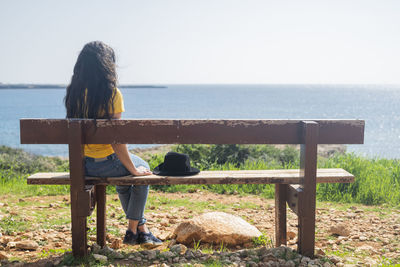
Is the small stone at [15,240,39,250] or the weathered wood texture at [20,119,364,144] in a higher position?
the weathered wood texture at [20,119,364,144]

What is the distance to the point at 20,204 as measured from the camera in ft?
20.7

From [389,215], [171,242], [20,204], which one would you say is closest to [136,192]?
[171,242]

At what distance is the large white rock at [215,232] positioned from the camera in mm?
4414

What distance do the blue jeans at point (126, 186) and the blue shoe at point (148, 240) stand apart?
0.13 m

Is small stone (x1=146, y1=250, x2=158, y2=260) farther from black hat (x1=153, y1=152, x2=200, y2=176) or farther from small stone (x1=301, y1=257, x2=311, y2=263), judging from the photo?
small stone (x1=301, y1=257, x2=311, y2=263)

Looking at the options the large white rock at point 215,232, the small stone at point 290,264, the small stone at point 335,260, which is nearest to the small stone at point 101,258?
the large white rock at point 215,232

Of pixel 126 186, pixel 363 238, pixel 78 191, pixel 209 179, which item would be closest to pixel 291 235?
pixel 363 238

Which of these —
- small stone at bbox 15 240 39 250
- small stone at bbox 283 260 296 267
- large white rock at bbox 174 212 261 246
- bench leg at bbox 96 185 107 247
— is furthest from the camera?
large white rock at bbox 174 212 261 246

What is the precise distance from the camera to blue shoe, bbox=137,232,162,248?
4.26m

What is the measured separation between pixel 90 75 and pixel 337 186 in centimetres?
479

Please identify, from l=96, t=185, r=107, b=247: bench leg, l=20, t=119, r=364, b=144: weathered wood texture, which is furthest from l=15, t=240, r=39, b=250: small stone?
l=20, t=119, r=364, b=144: weathered wood texture

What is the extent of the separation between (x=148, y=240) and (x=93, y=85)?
169 centimetres

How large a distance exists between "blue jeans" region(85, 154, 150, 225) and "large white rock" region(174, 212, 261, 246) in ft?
1.60

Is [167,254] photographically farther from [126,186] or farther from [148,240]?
[126,186]
